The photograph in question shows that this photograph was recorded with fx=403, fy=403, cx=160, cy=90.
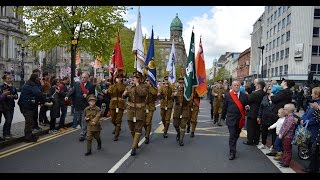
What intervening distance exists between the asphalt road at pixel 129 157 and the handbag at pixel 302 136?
72 centimetres

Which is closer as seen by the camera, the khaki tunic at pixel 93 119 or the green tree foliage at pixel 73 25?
the khaki tunic at pixel 93 119

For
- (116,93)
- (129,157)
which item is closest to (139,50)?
(116,93)

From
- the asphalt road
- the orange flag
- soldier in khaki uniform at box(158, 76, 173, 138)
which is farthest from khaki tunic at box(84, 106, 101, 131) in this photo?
the orange flag

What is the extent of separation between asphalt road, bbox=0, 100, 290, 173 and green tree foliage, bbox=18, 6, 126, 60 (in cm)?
871

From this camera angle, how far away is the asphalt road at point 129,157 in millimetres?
7992

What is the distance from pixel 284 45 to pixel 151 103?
61258mm

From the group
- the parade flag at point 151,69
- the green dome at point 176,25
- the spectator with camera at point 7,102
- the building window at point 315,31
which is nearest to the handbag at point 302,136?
the parade flag at point 151,69

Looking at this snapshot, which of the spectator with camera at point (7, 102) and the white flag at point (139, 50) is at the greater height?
the white flag at point (139, 50)

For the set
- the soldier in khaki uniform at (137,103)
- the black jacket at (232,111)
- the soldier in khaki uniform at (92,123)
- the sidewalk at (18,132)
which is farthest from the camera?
the sidewalk at (18,132)

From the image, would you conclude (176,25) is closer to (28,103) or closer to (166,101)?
(166,101)

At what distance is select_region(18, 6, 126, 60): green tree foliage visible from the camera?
64.1 feet

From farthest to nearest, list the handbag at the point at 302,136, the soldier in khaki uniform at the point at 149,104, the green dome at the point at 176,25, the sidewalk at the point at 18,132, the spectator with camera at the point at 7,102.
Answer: the green dome at the point at 176,25 < the soldier in khaki uniform at the point at 149,104 < the spectator with camera at the point at 7,102 < the sidewalk at the point at 18,132 < the handbag at the point at 302,136

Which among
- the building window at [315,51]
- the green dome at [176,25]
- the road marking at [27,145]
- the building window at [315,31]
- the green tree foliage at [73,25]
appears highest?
the green dome at [176,25]

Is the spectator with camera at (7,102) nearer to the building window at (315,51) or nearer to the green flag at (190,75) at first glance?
the green flag at (190,75)
